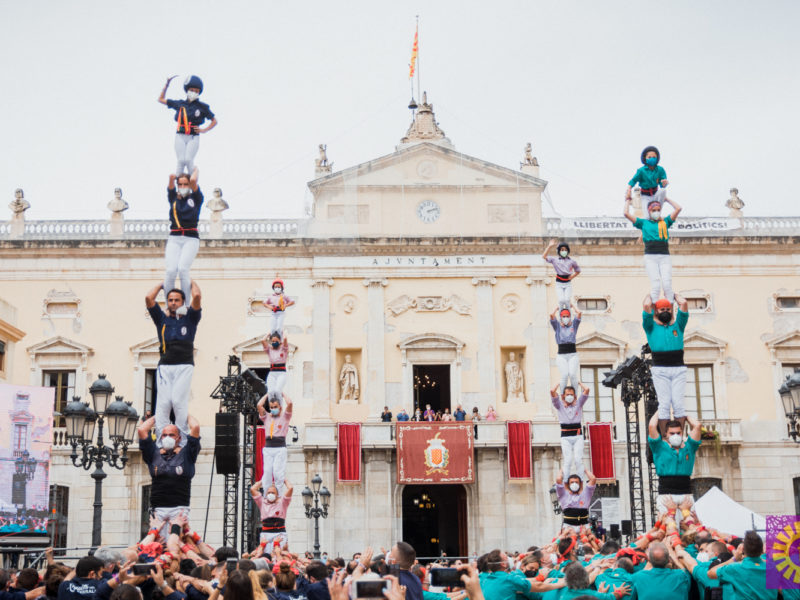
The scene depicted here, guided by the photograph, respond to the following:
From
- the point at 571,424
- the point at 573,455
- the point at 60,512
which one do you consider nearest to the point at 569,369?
the point at 571,424

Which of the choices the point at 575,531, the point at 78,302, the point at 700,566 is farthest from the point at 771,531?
the point at 78,302

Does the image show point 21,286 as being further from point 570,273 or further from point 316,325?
point 570,273

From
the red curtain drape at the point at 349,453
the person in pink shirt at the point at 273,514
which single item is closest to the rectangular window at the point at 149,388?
the red curtain drape at the point at 349,453

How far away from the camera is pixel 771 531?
24.5 ft

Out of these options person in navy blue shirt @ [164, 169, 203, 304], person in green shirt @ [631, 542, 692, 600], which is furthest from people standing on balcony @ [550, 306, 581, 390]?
person in green shirt @ [631, 542, 692, 600]

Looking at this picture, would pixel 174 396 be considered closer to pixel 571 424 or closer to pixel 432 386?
pixel 571 424

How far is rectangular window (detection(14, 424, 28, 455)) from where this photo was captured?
2045 cm

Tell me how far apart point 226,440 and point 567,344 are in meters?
7.26

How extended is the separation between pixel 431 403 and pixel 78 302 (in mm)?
13638

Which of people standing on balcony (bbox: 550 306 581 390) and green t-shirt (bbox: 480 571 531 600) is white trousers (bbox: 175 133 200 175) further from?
people standing on balcony (bbox: 550 306 581 390)

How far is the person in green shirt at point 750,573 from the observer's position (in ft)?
26.8

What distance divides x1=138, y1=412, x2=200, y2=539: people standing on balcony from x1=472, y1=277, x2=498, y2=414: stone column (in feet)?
72.7

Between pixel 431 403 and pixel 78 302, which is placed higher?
pixel 78 302

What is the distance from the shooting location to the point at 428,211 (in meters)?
35.3
